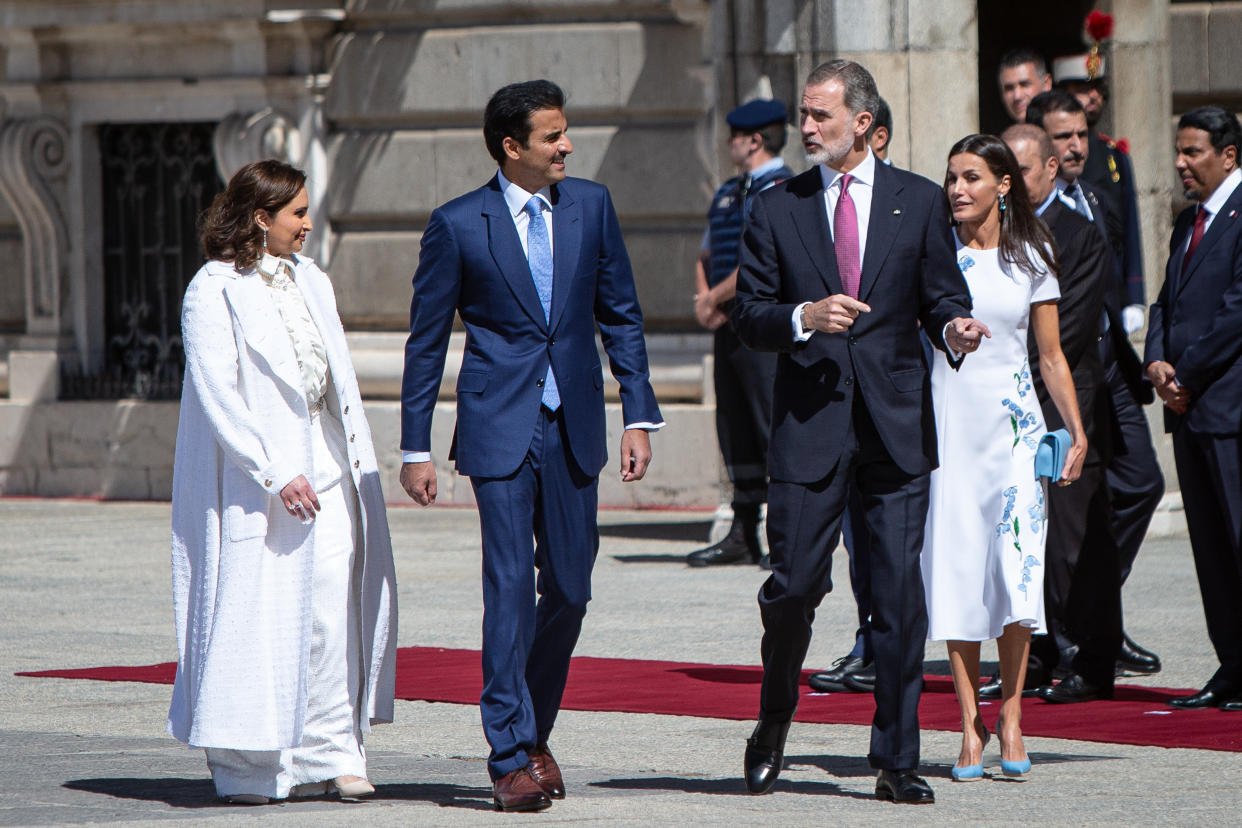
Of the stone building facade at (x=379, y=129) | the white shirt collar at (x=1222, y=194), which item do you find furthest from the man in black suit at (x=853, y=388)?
the stone building facade at (x=379, y=129)

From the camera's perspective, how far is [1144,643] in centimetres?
880

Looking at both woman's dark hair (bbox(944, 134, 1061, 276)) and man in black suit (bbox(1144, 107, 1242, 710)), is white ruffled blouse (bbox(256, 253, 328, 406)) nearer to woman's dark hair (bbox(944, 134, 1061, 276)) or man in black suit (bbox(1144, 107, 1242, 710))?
woman's dark hair (bbox(944, 134, 1061, 276))

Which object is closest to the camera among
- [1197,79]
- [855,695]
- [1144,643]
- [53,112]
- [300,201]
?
[300,201]

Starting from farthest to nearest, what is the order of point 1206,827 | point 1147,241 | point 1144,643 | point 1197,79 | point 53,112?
1. point 53,112
2. point 1197,79
3. point 1147,241
4. point 1144,643
5. point 1206,827

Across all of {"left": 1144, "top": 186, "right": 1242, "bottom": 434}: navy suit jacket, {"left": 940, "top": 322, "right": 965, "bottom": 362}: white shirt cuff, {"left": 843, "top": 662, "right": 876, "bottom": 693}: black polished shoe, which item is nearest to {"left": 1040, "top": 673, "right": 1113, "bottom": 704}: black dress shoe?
{"left": 843, "top": 662, "right": 876, "bottom": 693}: black polished shoe

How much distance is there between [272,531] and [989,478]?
1.99 metres

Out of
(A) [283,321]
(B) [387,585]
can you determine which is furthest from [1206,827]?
(A) [283,321]

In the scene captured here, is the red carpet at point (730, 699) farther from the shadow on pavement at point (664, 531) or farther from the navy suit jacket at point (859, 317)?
the shadow on pavement at point (664, 531)

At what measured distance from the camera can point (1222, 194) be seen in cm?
786

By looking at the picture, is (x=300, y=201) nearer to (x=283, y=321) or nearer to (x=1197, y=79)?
(x=283, y=321)

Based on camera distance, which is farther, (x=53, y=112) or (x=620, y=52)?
(x=53, y=112)

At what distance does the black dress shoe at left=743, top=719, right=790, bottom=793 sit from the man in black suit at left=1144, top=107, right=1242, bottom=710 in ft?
6.55

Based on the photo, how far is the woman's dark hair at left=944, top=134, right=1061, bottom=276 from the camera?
6.71 meters

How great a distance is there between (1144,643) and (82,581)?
16.7ft
